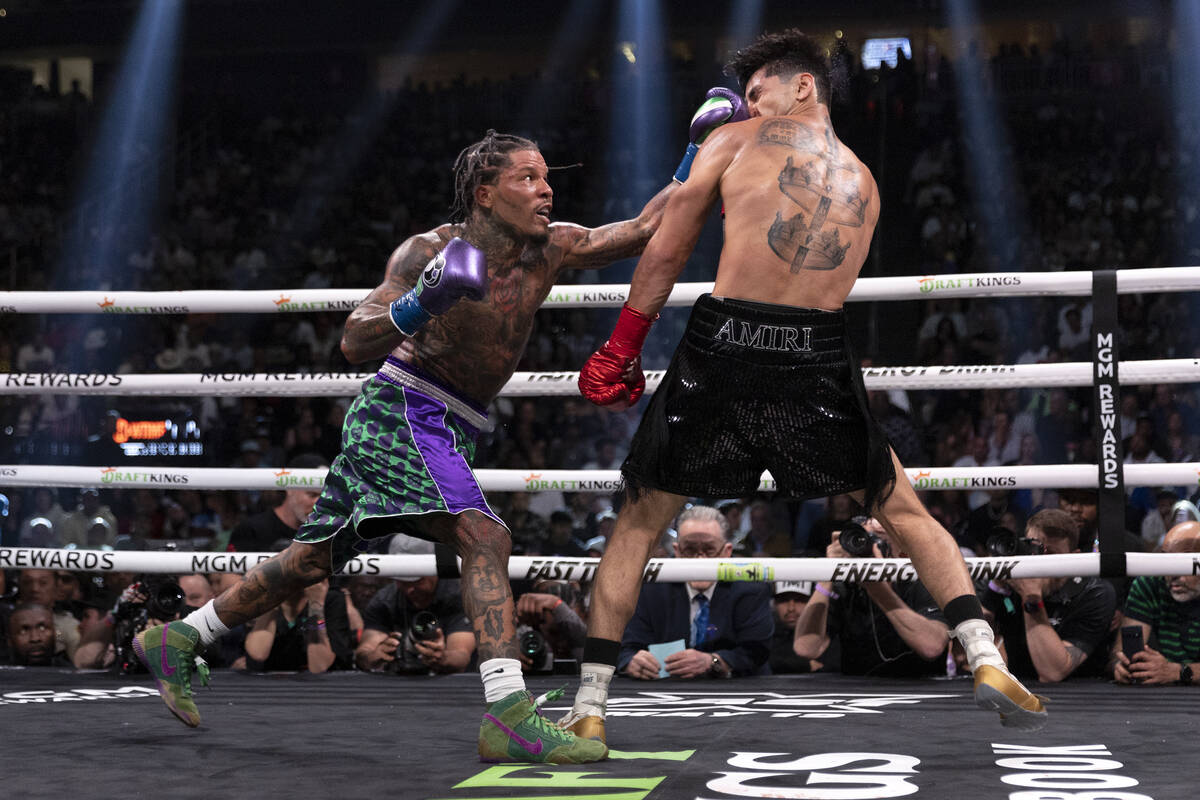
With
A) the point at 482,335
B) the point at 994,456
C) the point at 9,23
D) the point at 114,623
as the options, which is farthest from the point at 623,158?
the point at 482,335

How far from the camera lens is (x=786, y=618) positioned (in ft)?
13.6

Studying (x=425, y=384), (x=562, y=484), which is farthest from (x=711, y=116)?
(x=562, y=484)

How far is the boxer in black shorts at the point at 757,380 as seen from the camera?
2.33m

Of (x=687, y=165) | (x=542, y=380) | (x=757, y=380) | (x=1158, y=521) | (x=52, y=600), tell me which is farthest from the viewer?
Result: (x=1158, y=521)

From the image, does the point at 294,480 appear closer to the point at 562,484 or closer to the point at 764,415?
the point at 562,484

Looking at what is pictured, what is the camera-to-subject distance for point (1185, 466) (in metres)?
3.12

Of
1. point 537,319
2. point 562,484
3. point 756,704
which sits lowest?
point 756,704

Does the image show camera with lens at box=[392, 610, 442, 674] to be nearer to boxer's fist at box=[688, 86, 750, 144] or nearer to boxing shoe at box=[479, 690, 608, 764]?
boxing shoe at box=[479, 690, 608, 764]

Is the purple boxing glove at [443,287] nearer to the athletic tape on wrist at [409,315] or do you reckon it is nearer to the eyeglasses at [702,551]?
the athletic tape on wrist at [409,315]

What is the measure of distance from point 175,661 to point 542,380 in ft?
3.90

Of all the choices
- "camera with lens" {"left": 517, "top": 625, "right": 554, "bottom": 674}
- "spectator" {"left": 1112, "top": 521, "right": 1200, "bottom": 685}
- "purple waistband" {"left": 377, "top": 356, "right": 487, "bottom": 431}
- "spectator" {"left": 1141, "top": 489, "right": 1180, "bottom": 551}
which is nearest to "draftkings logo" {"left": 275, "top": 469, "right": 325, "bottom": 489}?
"camera with lens" {"left": 517, "top": 625, "right": 554, "bottom": 674}

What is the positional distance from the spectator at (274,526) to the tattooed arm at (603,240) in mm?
1642

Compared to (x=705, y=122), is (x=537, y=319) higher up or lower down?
higher up

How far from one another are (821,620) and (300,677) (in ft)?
4.65
